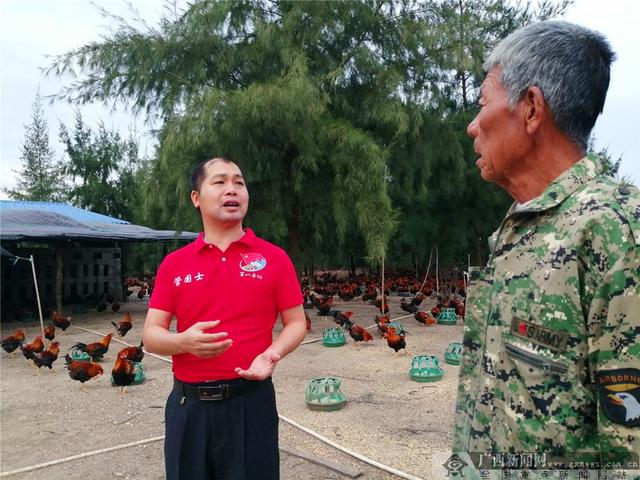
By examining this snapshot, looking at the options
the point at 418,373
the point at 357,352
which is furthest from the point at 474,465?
the point at 357,352

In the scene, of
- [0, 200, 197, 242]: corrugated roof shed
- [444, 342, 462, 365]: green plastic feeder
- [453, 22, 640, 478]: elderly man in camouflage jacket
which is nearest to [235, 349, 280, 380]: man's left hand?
[453, 22, 640, 478]: elderly man in camouflage jacket

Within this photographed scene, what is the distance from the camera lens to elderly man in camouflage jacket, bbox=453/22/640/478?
839mm

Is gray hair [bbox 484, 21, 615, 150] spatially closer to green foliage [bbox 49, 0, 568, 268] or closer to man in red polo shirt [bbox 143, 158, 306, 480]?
man in red polo shirt [bbox 143, 158, 306, 480]

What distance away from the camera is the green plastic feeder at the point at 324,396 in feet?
14.3

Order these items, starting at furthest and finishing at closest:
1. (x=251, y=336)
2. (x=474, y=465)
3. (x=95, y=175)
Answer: (x=95, y=175) → (x=251, y=336) → (x=474, y=465)

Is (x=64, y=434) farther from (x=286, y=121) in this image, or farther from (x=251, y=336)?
(x=286, y=121)

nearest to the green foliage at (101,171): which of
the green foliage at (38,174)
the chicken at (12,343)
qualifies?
the green foliage at (38,174)

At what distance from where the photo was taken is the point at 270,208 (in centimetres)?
857

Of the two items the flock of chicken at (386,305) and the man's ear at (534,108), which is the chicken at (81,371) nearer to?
the flock of chicken at (386,305)

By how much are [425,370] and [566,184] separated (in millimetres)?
4590

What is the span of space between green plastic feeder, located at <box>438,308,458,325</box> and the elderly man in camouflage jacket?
8040 millimetres

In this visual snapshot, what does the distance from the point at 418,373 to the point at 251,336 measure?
389cm

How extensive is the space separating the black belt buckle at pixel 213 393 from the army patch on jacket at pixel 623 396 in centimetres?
117

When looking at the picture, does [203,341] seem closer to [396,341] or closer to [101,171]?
[396,341]
